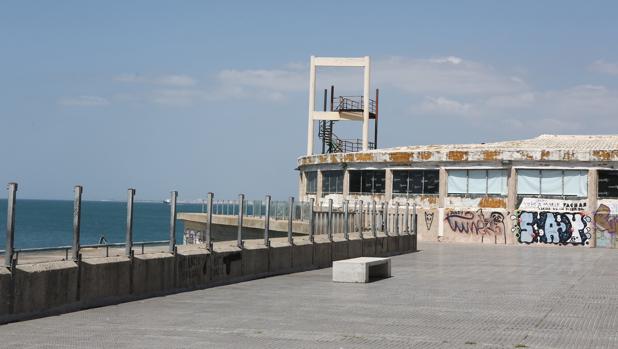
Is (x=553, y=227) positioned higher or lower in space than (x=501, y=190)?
lower

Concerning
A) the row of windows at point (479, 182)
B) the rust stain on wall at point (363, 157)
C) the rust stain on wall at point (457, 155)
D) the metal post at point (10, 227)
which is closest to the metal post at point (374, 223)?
the row of windows at point (479, 182)

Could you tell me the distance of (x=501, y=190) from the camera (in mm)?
52188

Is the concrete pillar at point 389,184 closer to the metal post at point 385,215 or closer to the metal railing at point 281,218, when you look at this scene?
the metal railing at point 281,218

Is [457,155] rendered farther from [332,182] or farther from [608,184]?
[332,182]

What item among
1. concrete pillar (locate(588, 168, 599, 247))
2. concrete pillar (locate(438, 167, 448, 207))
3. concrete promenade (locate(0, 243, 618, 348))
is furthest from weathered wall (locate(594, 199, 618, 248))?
concrete promenade (locate(0, 243, 618, 348))

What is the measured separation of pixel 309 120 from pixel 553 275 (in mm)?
42696

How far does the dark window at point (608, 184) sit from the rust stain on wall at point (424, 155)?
410 inches

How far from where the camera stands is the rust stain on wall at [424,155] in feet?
179

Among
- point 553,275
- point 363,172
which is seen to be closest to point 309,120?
point 363,172

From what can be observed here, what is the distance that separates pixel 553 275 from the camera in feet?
89.0

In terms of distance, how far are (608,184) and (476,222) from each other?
8.02 m

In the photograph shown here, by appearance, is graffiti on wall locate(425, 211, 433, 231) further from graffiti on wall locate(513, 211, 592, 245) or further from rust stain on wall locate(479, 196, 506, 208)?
graffiti on wall locate(513, 211, 592, 245)

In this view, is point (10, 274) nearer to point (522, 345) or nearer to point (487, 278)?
point (522, 345)

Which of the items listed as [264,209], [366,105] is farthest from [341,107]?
[264,209]
